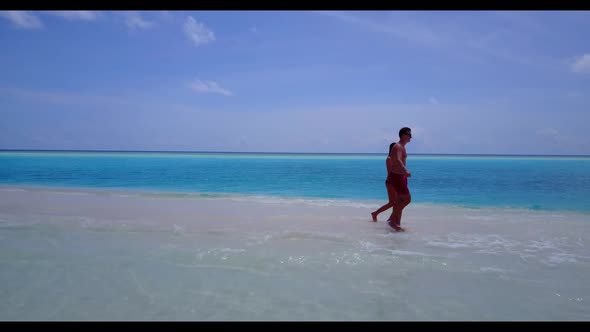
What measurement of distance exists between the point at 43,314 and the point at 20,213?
723 centimetres

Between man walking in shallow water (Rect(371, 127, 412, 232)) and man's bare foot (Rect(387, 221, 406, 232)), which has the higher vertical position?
man walking in shallow water (Rect(371, 127, 412, 232))

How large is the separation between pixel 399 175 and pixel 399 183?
0.17 m

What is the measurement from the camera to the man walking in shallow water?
6570 mm

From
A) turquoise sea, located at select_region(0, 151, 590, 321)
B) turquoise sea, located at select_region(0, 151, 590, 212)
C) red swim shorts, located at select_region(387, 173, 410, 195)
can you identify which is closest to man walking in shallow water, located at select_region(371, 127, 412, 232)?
red swim shorts, located at select_region(387, 173, 410, 195)

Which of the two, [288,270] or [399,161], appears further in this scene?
[399,161]

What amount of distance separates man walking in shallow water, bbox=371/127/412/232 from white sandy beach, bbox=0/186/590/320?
44 cm

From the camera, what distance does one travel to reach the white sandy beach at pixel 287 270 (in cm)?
310

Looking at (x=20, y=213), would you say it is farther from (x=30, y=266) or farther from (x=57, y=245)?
(x=30, y=266)

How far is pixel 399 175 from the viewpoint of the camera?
264 inches

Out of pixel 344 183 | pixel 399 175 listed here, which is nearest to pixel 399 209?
pixel 399 175

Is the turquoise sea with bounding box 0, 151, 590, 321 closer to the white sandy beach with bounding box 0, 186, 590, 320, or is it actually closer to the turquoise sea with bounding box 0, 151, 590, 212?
the white sandy beach with bounding box 0, 186, 590, 320

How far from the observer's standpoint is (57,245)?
5273mm

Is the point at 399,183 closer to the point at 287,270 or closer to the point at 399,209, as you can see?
the point at 399,209

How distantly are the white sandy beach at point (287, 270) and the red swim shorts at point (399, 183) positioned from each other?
0.83m
